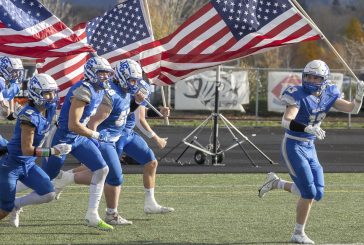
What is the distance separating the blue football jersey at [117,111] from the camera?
32.5 feet

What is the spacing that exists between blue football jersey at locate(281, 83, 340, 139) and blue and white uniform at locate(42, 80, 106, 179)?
183cm

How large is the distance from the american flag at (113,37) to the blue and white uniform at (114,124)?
402cm

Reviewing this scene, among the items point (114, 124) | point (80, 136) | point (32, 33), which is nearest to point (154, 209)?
point (114, 124)

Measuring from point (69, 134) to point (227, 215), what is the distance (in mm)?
2082

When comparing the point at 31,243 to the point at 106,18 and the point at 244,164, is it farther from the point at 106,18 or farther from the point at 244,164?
the point at 244,164

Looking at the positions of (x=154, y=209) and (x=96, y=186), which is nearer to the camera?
(x=96, y=186)

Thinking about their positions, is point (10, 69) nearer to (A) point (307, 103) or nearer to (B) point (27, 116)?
(B) point (27, 116)

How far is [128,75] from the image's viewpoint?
9992 mm

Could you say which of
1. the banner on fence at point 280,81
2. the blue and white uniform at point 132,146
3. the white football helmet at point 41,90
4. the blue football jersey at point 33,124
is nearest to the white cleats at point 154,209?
the blue and white uniform at point 132,146

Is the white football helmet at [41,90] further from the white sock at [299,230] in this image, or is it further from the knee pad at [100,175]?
the white sock at [299,230]

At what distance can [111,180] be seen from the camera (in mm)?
9875

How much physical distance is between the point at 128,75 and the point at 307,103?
195 centimetres

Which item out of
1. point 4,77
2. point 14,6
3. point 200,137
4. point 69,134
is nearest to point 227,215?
point 69,134

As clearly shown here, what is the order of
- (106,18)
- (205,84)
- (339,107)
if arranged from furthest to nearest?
(205,84) → (106,18) → (339,107)
